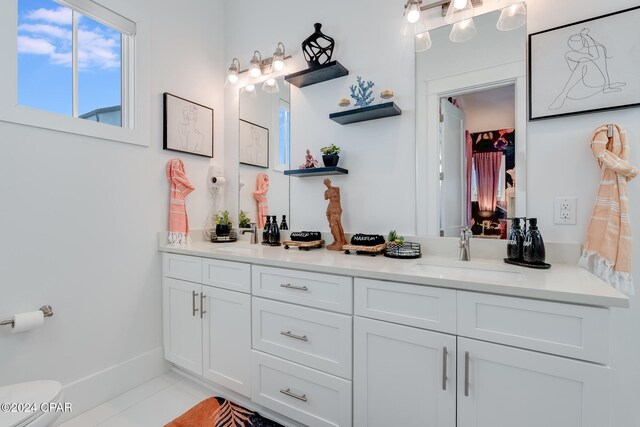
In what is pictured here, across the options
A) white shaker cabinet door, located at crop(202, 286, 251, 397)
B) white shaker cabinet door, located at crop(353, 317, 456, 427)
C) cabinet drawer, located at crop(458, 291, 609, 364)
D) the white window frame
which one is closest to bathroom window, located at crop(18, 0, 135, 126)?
the white window frame

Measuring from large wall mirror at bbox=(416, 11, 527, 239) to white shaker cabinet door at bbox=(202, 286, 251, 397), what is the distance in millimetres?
1156

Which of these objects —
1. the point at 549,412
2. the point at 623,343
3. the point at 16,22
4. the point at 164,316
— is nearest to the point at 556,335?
the point at 549,412

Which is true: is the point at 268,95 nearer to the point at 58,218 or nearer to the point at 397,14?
the point at 397,14

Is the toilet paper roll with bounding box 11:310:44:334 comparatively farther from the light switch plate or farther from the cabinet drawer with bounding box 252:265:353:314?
the light switch plate

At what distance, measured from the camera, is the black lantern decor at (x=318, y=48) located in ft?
6.71

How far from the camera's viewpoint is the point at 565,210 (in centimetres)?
145

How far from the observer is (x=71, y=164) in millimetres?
1729

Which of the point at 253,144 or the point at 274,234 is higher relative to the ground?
the point at 253,144

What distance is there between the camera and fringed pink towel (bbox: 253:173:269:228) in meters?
2.41

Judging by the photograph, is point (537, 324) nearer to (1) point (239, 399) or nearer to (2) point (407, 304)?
(2) point (407, 304)

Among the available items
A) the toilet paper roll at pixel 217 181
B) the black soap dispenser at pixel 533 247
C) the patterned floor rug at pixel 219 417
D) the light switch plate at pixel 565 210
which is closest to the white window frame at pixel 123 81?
the toilet paper roll at pixel 217 181

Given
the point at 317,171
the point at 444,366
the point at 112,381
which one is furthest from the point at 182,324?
the point at 444,366

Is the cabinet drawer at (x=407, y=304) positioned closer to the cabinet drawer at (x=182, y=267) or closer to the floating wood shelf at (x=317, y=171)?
the floating wood shelf at (x=317, y=171)

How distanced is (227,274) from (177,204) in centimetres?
80
